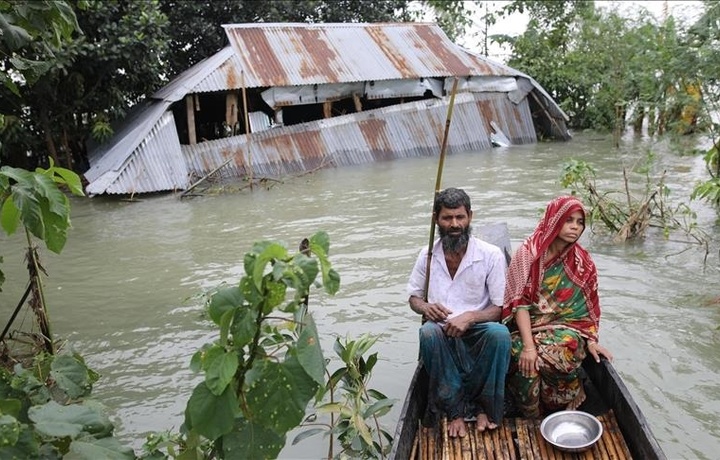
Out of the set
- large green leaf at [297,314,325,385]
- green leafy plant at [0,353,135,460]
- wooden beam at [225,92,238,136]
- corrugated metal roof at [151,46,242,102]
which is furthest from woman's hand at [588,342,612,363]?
wooden beam at [225,92,238,136]

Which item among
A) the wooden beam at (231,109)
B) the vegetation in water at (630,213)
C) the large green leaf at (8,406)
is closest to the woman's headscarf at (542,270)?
the large green leaf at (8,406)

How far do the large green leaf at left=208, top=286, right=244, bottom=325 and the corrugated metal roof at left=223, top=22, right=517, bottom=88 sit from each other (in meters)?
12.4

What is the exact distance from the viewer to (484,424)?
375 centimetres

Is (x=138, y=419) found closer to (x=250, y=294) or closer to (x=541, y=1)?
(x=250, y=294)

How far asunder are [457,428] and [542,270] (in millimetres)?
1117

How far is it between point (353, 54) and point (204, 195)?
19.1ft

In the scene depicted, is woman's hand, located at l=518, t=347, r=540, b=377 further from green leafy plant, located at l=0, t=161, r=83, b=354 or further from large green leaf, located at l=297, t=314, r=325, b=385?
green leafy plant, located at l=0, t=161, r=83, b=354

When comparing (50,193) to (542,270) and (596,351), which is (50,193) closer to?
(542,270)

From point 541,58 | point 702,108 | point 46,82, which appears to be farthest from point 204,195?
point 541,58

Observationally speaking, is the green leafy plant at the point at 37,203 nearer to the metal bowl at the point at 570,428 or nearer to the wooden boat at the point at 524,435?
the wooden boat at the point at 524,435

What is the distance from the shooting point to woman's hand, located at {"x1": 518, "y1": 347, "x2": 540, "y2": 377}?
3727 mm

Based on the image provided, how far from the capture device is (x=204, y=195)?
41.3 feet

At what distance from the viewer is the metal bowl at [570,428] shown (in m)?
3.53

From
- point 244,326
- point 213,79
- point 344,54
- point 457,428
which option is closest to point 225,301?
point 244,326
